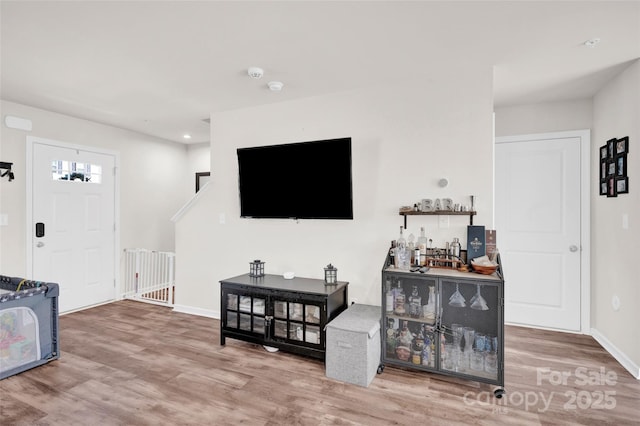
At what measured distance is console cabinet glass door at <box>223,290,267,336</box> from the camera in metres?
3.03

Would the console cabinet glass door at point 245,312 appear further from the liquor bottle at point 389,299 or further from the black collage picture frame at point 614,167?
the black collage picture frame at point 614,167

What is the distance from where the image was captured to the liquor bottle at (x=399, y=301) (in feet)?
8.59

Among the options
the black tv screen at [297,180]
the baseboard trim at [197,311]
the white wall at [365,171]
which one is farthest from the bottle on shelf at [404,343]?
the baseboard trim at [197,311]

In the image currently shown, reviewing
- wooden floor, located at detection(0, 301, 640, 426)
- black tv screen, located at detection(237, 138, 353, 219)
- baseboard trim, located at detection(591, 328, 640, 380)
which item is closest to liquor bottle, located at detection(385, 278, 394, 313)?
wooden floor, located at detection(0, 301, 640, 426)

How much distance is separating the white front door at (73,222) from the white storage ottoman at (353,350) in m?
3.53

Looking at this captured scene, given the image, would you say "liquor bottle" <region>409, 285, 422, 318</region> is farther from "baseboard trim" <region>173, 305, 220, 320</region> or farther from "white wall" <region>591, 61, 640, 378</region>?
"baseboard trim" <region>173, 305, 220, 320</region>

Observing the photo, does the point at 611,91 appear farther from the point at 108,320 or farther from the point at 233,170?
the point at 108,320

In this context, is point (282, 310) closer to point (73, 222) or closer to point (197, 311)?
point (197, 311)

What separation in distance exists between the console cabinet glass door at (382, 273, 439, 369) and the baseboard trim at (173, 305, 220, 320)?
86.5 inches

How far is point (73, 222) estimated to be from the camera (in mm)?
4148

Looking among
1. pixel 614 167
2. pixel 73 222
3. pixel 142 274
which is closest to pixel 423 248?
pixel 614 167

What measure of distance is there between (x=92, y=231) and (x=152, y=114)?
A: 5.77 feet

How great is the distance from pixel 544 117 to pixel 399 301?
2.61m

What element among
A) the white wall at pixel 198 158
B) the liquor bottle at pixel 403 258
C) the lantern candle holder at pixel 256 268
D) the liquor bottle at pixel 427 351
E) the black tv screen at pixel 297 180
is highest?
the white wall at pixel 198 158
